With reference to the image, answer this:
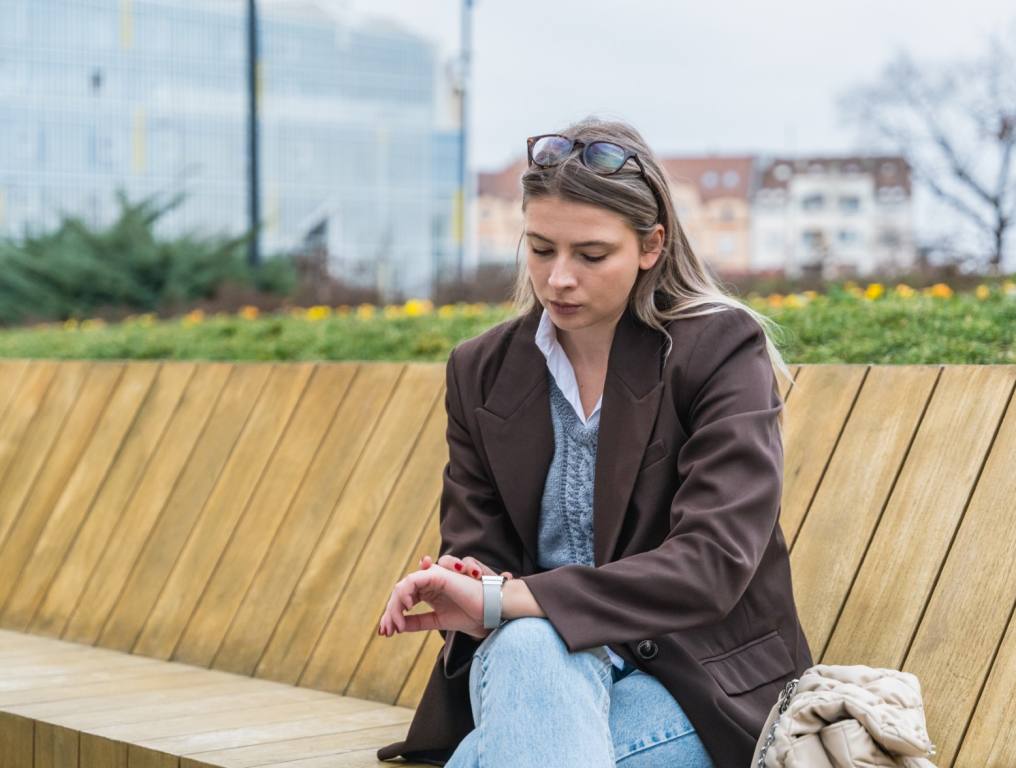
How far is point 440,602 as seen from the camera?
2.58m

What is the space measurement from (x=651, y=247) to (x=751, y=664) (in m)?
0.77

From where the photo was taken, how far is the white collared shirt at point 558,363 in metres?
2.84

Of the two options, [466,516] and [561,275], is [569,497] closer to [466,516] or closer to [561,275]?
[466,516]

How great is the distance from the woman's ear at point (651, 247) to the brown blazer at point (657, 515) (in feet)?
0.35

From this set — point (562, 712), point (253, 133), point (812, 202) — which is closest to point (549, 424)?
point (562, 712)

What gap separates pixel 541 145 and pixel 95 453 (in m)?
2.80

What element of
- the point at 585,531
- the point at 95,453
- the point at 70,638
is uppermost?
the point at 585,531

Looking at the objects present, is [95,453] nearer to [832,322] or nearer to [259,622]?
[259,622]

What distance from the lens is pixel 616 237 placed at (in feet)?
8.80

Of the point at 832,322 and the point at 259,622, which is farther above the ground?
the point at 832,322

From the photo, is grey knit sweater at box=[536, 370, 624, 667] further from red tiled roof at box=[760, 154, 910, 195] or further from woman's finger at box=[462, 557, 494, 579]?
red tiled roof at box=[760, 154, 910, 195]

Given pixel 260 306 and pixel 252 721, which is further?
pixel 260 306

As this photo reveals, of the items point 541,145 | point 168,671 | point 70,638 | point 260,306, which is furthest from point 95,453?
point 260,306

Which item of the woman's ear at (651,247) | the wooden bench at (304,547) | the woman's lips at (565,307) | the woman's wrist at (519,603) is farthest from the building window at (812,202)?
the woman's wrist at (519,603)
